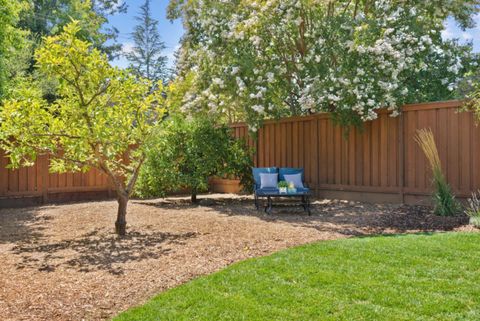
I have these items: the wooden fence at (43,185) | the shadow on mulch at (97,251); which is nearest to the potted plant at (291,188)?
the shadow on mulch at (97,251)

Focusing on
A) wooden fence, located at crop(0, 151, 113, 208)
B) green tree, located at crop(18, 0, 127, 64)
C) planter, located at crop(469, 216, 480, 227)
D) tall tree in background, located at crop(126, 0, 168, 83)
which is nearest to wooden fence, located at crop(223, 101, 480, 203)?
planter, located at crop(469, 216, 480, 227)

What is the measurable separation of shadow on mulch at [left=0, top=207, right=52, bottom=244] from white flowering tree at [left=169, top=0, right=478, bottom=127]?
12.2ft

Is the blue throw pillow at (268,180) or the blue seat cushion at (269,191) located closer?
Answer: the blue seat cushion at (269,191)

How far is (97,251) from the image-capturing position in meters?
5.21

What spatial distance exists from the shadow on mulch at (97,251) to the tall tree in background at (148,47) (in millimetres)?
25329

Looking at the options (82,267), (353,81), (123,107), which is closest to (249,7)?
(353,81)

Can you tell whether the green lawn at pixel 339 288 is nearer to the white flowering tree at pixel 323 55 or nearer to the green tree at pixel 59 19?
the white flowering tree at pixel 323 55

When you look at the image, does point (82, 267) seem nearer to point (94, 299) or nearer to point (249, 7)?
point (94, 299)

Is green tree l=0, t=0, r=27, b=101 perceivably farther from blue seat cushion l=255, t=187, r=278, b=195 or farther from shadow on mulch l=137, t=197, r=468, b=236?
blue seat cushion l=255, t=187, r=278, b=195

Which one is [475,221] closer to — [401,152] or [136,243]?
[401,152]

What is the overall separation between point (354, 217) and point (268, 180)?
6.41 feet

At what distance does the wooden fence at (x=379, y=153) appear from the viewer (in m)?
7.44

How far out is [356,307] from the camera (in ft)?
10.5

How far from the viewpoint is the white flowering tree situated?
8.55m
